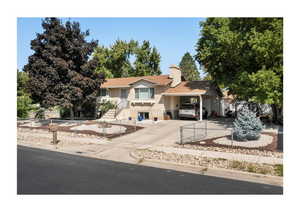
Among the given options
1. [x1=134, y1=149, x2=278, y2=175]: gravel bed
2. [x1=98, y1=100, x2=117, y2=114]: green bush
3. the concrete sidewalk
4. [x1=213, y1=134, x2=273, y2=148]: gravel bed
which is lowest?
[x1=134, y1=149, x2=278, y2=175]: gravel bed

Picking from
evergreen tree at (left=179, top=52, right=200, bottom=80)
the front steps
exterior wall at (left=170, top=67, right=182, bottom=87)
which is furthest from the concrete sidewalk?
evergreen tree at (left=179, top=52, right=200, bottom=80)

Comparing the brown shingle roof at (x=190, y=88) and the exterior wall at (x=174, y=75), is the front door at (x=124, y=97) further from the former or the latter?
the exterior wall at (x=174, y=75)

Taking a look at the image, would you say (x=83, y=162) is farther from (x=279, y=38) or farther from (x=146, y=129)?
(x=279, y=38)

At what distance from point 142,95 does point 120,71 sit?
2223cm

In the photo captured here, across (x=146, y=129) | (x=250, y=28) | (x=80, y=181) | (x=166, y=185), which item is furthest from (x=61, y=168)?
(x=250, y=28)

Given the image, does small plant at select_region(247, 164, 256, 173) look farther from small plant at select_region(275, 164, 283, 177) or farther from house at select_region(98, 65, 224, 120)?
house at select_region(98, 65, 224, 120)

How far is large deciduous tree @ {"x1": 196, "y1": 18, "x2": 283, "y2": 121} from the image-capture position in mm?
15309

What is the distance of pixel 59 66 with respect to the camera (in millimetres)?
19203

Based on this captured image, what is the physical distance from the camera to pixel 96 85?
21.3 m

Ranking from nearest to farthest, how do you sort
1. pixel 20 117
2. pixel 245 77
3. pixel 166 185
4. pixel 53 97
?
pixel 166 185 → pixel 245 77 → pixel 53 97 → pixel 20 117

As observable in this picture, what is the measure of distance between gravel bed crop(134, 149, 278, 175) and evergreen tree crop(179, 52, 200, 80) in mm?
63801

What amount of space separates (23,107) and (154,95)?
17894 millimetres

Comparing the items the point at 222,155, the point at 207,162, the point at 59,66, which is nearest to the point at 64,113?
the point at 59,66

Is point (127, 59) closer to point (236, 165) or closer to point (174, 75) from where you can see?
point (174, 75)
